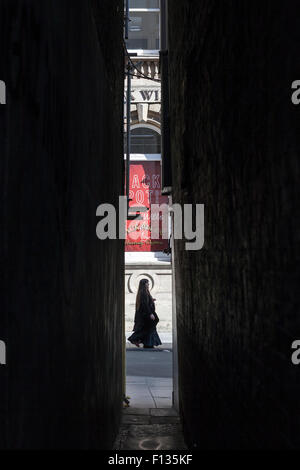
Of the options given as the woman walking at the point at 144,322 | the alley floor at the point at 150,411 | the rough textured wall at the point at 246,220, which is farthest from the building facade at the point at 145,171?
the rough textured wall at the point at 246,220

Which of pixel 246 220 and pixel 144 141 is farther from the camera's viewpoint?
pixel 144 141

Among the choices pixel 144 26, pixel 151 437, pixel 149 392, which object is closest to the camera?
pixel 151 437

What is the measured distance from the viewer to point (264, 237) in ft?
6.23

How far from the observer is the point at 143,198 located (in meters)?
15.9

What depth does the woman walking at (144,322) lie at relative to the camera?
10812 millimetres

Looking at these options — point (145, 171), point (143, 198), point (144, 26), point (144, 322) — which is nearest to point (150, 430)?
point (144, 322)

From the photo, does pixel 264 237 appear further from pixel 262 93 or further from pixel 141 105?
pixel 141 105

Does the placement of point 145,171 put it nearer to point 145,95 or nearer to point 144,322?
point 145,95

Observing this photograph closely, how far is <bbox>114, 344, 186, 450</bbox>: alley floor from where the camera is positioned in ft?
15.1

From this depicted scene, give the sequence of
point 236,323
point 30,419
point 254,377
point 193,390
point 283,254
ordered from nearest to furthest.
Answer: point 30,419 < point 283,254 < point 254,377 < point 236,323 < point 193,390

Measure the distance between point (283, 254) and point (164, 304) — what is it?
1321cm

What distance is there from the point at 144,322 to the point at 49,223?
30.5 ft

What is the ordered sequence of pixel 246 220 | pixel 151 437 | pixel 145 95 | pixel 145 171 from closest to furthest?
pixel 246 220, pixel 151 437, pixel 145 171, pixel 145 95

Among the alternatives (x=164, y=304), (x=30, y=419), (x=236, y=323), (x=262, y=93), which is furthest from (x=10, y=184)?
(x=164, y=304)
